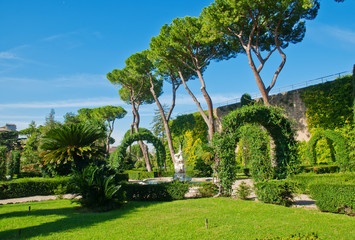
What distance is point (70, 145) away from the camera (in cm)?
1117

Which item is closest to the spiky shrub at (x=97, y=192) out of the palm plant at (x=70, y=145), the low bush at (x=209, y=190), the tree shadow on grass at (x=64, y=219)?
the tree shadow on grass at (x=64, y=219)

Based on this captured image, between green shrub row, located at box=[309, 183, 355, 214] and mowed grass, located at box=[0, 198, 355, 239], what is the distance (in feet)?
1.36

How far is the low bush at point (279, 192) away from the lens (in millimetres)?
6875

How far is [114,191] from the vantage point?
6945 millimetres

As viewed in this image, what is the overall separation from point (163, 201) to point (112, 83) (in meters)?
18.6

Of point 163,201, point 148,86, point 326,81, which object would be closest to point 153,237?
point 163,201

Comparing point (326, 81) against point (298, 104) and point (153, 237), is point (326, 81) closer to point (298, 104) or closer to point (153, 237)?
point (298, 104)

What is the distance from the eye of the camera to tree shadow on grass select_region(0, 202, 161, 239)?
15.9 feet

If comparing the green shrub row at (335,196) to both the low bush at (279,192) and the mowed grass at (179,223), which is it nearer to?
the mowed grass at (179,223)

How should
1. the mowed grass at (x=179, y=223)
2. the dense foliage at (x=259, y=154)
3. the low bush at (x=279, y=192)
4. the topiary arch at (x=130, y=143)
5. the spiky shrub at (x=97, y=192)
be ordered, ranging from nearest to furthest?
the mowed grass at (x=179, y=223) → the low bush at (x=279, y=192) → the spiky shrub at (x=97, y=192) → the dense foliage at (x=259, y=154) → the topiary arch at (x=130, y=143)

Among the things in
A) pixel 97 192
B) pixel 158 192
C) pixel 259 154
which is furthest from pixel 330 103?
pixel 97 192

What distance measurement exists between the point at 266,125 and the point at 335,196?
11.8ft

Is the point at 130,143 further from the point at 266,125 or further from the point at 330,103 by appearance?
the point at 330,103

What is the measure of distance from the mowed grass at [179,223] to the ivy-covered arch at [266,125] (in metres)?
1.80
